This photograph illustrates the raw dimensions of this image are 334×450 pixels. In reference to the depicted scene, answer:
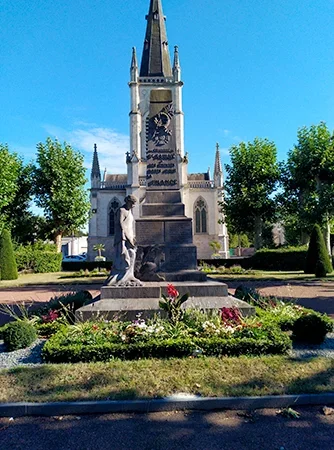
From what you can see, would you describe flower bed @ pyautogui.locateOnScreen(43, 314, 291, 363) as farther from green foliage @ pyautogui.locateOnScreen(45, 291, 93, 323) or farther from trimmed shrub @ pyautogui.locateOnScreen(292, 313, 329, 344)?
green foliage @ pyautogui.locateOnScreen(45, 291, 93, 323)

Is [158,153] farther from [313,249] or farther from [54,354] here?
[313,249]

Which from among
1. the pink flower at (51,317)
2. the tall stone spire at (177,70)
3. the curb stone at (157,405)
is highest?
the tall stone spire at (177,70)

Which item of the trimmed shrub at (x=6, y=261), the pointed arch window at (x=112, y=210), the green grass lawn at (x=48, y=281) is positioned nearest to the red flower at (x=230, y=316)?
the green grass lawn at (x=48, y=281)

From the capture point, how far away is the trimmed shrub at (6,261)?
2291 cm

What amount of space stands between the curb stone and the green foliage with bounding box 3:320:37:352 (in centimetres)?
219

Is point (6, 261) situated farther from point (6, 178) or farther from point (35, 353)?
point (35, 353)

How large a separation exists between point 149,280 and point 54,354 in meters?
4.00

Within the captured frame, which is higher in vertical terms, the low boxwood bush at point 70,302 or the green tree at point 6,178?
the green tree at point 6,178

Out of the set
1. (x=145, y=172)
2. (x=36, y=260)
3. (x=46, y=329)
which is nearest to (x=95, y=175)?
(x=145, y=172)

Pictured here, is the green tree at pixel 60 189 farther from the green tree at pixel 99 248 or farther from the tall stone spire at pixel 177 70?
the tall stone spire at pixel 177 70

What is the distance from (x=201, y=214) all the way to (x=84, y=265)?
2023 centimetres

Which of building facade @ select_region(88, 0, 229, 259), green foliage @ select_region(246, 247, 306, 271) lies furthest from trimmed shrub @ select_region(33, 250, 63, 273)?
green foliage @ select_region(246, 247, 306, 271)

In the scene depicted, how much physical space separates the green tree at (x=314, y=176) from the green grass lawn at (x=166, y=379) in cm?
2196

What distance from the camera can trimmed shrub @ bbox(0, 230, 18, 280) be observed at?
2291 cm
